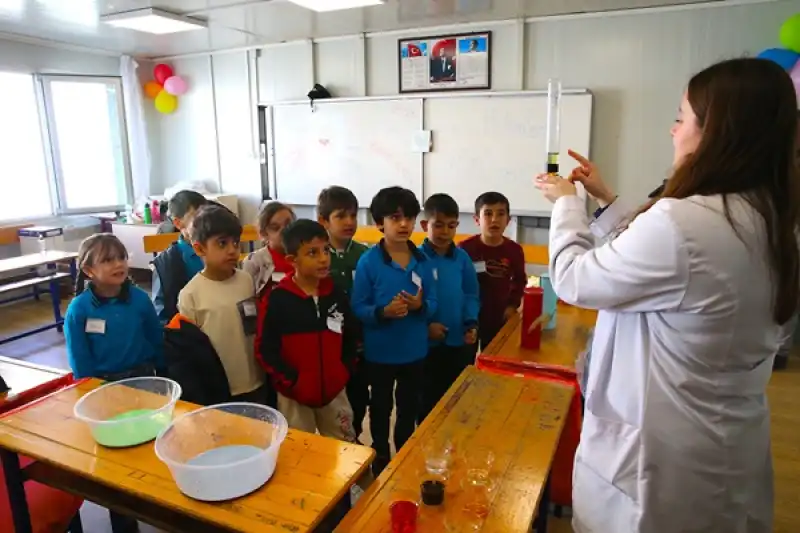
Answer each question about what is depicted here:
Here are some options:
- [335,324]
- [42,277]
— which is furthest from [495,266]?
[42,277]

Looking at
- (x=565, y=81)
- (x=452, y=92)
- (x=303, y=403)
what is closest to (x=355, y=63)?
(x=452, y=92)

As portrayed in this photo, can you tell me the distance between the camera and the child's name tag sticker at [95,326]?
195 centimetres

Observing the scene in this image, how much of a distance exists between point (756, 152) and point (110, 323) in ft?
6.54

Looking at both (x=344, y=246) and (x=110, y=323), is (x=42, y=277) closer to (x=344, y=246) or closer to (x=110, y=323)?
(x=110, y=323)

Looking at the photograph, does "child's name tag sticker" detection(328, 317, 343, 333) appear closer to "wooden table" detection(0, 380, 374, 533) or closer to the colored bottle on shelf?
"wooden table" detection(0, 380, 374, 533)

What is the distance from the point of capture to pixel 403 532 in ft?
3.32

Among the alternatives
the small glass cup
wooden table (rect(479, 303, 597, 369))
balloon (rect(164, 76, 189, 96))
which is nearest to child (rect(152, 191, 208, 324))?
wooden table (rect(479, 303, 597, 369))

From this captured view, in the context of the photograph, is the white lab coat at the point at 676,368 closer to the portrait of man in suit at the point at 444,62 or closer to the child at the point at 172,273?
the child at the point at 172,273

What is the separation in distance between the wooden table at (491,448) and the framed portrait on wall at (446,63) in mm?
3505

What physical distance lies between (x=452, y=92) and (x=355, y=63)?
3.41ft

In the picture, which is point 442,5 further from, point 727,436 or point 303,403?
point 727,436

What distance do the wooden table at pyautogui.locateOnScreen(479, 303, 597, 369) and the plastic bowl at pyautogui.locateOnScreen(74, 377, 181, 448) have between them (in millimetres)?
998

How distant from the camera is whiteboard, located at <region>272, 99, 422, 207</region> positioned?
502 centimetres

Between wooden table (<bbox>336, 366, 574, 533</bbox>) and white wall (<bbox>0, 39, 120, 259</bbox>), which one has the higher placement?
white wall (<bbox>0, 39, 120, 259</bbox>)
